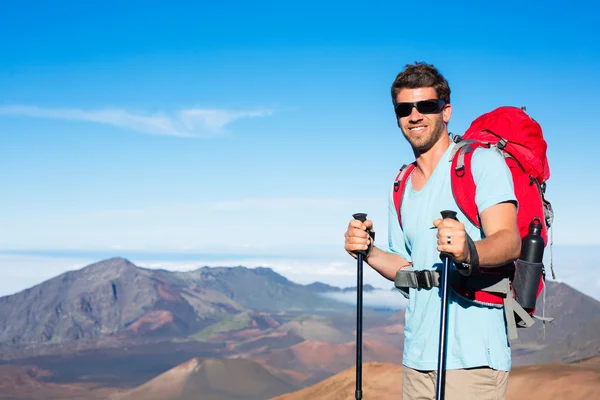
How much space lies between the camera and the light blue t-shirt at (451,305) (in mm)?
3979

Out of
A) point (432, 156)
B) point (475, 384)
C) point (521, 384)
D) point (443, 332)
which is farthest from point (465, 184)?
point (521, 384)

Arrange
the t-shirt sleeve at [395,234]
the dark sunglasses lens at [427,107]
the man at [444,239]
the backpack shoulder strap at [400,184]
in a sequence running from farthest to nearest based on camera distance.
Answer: the t-shirt sleeve at [395,234]
the backpack shoulder strap at [400,184]
the dark sunglasses lens at [427,107]
the man at [444,239]

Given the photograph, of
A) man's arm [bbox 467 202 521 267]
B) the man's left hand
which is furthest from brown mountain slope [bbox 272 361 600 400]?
the man's left hand

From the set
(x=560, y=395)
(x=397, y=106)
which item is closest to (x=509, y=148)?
(x=397, y=106)

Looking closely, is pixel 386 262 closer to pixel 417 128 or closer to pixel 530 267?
pixel 417 128

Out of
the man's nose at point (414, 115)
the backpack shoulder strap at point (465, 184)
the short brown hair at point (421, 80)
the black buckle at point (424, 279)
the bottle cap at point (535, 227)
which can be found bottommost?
the black buckle at point (424, 279)

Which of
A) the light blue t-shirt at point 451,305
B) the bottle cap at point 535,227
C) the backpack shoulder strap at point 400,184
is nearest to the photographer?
the light blue t-shirt at point 451,305

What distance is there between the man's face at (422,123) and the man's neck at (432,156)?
0.9 inches

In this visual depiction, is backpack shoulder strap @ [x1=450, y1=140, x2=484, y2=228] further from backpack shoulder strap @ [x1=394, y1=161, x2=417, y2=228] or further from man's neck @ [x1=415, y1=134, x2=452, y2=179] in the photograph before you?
backpack shoulder strap @ [x1=394, y1=161, x2=417, y2=228]

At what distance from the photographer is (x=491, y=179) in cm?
394

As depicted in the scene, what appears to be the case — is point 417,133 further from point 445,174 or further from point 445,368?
point 445,368

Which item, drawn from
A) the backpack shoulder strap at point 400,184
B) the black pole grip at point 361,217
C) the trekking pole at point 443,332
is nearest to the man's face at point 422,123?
the backpack shoulder strap at point 400,184

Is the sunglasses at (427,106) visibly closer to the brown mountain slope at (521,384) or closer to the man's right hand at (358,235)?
the man's right hand at (358,235)

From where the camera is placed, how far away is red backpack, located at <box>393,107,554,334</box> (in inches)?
160
